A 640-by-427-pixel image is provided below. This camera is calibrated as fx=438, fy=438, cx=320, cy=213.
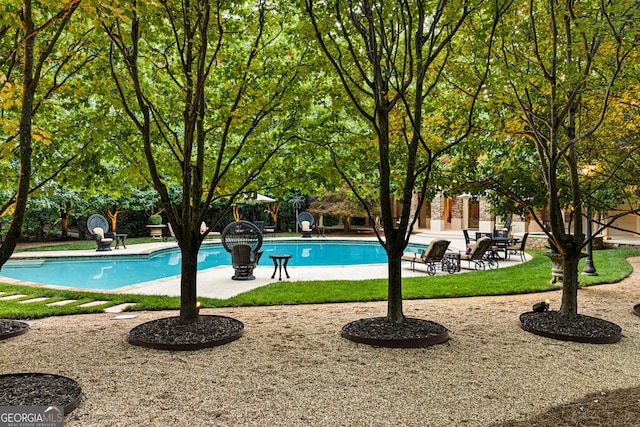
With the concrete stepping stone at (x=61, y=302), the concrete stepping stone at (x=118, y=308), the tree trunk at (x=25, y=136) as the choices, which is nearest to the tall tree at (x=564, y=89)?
the tree trunk at (x=25, y=136)

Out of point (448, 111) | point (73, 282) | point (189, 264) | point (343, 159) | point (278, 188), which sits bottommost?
point (73, 282)

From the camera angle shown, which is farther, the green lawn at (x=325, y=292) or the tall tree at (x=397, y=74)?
the green lawn at (x=325, y=292)

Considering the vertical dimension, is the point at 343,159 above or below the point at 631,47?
below

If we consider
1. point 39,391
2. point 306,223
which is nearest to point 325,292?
point 39,391

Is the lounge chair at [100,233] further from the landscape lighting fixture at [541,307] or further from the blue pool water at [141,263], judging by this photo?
the landscape lighting fixture at [541,307]

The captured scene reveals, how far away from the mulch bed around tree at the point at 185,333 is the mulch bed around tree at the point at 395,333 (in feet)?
4.56

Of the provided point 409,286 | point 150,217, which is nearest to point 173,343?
point 409,286

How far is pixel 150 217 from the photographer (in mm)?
23453

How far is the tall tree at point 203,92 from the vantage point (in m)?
4.94

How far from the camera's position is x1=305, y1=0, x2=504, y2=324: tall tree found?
4.83 m

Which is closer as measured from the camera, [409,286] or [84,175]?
[84,175]

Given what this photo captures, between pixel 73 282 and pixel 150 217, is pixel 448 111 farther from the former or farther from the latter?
pixel 150 217

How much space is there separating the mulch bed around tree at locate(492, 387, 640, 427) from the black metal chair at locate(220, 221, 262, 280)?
7.60 metres

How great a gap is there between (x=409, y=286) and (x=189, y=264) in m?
4.91
